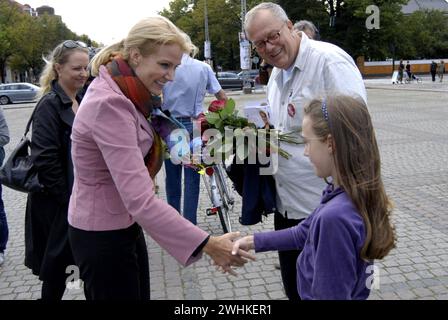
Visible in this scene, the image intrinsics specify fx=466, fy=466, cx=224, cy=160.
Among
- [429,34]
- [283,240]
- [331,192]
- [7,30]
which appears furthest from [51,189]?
[429,34]

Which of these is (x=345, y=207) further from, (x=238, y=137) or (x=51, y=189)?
(x=51, y=189)

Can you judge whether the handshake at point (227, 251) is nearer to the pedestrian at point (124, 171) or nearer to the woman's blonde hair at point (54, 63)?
the pedestrian at point (124, 171)

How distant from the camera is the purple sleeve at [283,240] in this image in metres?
2.07

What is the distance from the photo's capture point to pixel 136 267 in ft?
7.13

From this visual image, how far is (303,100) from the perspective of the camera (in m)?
2.42

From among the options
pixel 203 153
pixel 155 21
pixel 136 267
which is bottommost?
pixel 136 267

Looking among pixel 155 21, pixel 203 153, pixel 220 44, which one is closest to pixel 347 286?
pixel 155 21

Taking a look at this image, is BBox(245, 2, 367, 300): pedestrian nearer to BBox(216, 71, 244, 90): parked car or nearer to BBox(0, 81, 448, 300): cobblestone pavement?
BBox(0, 81, 448, 300): cobblestone pavement

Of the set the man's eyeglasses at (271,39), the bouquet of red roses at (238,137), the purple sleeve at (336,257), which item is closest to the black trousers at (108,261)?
the bouquet of red roses at (238,137)

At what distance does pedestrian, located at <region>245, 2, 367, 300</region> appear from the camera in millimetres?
2398

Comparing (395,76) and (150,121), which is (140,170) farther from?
(395,76)

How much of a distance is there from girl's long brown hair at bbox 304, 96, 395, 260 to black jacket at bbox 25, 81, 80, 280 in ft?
→ 6.27

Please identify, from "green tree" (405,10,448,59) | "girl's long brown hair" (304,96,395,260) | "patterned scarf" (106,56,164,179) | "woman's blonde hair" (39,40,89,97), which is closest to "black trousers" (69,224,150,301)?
"patterned scarf" (106,56,164,179)
